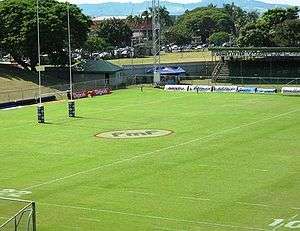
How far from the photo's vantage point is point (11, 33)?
292 feet

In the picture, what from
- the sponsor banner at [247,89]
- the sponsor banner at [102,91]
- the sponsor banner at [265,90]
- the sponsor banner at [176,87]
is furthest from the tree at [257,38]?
the sponsor banner at [102,91]

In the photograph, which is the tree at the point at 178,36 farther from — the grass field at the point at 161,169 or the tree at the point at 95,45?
the grass field at the point at 161,169

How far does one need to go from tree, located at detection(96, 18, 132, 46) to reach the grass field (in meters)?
103

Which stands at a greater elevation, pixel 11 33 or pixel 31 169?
pixel 11 33

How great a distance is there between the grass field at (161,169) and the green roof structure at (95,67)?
32.6 meters

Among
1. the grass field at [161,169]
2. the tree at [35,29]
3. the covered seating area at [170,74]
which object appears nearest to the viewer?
the grass field at [161,169]

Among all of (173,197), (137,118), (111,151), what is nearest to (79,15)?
(137,118)

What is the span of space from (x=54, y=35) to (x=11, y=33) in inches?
216

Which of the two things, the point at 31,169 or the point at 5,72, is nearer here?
the point at 31,169

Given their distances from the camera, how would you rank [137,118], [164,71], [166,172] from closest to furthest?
[166,172]
[137,118]
[164,71]

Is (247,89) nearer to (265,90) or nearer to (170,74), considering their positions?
(265,90)

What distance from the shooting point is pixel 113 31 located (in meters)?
166

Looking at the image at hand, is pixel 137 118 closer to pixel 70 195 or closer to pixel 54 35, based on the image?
pixel 70 195

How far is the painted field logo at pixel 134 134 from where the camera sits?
48097 millimetres
